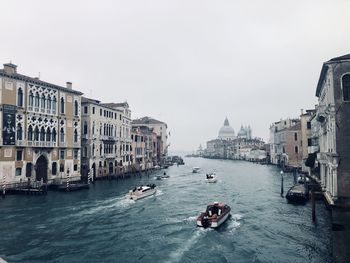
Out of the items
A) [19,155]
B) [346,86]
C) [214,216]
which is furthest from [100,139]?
[346,86]

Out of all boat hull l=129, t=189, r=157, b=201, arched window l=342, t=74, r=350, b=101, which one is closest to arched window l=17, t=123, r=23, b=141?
boat hull l=129, t=189, r=157, b=201

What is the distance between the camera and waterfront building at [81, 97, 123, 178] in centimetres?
5209

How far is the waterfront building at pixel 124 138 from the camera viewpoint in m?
63.1

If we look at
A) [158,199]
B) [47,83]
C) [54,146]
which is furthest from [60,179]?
[158,199]

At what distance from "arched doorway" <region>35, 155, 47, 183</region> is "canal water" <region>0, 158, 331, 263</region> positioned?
866 centimetres

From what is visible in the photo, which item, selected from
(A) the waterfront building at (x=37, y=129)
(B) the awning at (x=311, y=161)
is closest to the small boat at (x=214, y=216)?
(B) the awning at (x=311, y=161)

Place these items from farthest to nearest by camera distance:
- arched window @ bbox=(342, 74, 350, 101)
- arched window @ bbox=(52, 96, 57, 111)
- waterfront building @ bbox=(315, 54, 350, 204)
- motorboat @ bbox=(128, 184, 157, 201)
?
arched window @ bbox=(52, 96, 57, 111) < motorboat @ bbox=(128, 184, 157, 201) < arched window @ bbox=(342, 74, 350, 101) < waterfront building @ bbox=(315, 54, 350, 204)

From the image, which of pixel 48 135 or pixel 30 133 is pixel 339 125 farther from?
pixel 48 135

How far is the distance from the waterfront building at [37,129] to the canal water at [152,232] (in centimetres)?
636

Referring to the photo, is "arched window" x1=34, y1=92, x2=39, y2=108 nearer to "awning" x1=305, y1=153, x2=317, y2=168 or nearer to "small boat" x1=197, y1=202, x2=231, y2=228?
"small boat" x1=197, y1=202, x2=231, y2=228

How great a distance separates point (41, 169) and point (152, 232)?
87.0ft

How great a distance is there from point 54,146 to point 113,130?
1691cm

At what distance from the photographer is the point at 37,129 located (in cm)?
4103

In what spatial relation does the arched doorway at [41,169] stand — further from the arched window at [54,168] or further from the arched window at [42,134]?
the arched window at [42,134]
